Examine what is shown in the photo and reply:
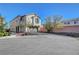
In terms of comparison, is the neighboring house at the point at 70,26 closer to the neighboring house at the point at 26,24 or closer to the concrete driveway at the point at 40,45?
the concrete driveway at the point at 40,45

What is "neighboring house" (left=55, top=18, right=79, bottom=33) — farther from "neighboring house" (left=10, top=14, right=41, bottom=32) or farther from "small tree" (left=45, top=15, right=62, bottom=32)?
"neighboring house" (left=10, top=14, right=41, bottom=32)

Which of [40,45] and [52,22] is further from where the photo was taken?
[52,22]

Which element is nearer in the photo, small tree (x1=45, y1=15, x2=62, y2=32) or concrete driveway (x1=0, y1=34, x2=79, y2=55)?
concrete driveway (x1=0, y1=34, x2=79, y2=55)

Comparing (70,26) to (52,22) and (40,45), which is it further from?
(40,45)

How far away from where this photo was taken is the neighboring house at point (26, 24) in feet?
23.0

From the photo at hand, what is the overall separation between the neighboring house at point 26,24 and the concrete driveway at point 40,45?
14cm

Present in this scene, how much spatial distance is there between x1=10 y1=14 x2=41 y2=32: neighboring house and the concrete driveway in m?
0.14

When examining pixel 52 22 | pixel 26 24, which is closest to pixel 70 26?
pixel 52 22

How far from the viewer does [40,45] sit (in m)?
6.89

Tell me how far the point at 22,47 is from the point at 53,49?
1.71 ft

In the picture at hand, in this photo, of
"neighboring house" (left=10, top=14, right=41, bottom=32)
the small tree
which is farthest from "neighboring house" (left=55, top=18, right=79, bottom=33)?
"neighboring house" (left=10, top=14, right=41, bottom=32)

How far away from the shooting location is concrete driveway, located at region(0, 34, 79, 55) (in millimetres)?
6805

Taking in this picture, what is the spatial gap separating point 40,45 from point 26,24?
0.46m
